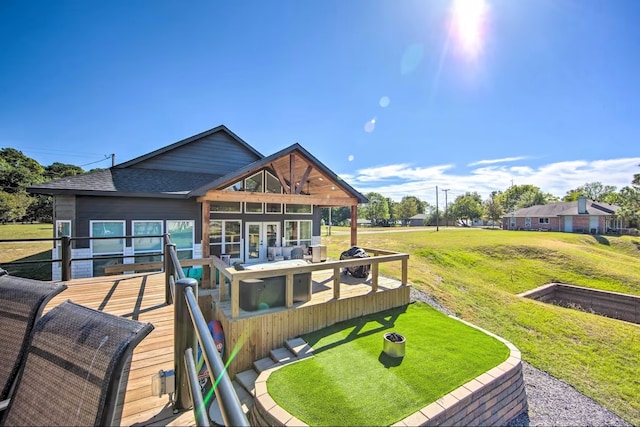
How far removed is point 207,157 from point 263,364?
380 inches

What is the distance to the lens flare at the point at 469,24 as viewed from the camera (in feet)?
26.7

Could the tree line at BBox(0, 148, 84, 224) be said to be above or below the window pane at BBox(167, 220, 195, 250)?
above

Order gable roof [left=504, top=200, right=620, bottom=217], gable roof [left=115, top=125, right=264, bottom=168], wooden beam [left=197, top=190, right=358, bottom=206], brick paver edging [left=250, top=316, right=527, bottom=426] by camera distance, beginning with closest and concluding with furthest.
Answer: brick paver edging [left=250, top=316, right=527, bottom=426] → wooden beam [left=197, top=190, right=358, bottom=206] → gable roof [left=115, top=125, right=264, bottom=168] → gable roof [left=504, top=200, right=620, bottom=217]

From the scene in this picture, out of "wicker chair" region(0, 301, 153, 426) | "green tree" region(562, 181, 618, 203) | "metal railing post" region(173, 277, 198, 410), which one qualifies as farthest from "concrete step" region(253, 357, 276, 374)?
"green tree" region(562, 181, 618, 203)

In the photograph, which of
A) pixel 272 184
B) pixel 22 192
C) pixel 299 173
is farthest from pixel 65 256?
pixel 22 192

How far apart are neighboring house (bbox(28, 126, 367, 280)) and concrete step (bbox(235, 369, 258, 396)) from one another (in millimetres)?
3576

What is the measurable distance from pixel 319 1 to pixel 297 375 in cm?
1090

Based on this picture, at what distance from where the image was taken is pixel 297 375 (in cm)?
379

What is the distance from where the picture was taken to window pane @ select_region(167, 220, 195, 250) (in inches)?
358

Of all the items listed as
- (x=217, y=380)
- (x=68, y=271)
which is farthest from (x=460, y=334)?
(x=68, y=271)

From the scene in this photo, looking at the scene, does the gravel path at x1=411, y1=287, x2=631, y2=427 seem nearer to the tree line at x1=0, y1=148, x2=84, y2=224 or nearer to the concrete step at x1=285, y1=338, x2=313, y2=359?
the concrete step at x1=285, y1=338, x2=313, y2=359

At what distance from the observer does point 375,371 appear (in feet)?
12.8

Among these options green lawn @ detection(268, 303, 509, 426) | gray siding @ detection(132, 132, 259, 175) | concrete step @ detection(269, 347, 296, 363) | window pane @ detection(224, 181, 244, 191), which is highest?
gray siding @ detection(132, 132, 259, 175)

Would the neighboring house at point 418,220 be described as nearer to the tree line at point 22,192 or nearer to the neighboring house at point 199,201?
the neighboring house at point 199,201
